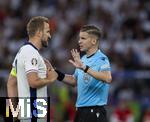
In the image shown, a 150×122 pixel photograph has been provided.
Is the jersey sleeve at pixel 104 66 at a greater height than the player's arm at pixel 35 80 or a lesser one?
greater

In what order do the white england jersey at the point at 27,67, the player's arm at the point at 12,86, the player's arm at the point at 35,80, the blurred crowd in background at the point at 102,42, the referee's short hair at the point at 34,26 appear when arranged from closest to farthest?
1. the player's arm at the point at 35,80
2. the white england jersey at the point at 27,67
3. the referee's short hair at the point at 34,26
4. the player's arm at the point at 12,86
5. the blurred crowd in background at the point at 102,42

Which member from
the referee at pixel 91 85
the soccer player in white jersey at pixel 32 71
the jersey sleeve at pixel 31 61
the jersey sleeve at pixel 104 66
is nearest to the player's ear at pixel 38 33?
the soccer player in white jersey at pixel 32 71

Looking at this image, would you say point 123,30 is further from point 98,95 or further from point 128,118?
point 98,95

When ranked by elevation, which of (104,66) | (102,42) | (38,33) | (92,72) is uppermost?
(102,42)

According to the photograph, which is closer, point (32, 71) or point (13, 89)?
point (32, 71)

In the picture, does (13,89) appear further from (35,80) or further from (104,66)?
(104,66)

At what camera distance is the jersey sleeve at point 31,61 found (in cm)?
1019

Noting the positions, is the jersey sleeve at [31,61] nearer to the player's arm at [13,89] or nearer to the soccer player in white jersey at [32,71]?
the soccer player in white jersey at [32,71]

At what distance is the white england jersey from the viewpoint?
10.2 meters

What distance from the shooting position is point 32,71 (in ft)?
33.4

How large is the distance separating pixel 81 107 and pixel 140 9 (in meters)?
9.73

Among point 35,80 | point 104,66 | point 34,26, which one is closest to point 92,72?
point 104,66

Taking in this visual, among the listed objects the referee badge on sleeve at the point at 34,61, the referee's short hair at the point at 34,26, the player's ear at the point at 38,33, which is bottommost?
the referee badge on sleeve at the point at 34,61

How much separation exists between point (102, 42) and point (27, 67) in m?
8.84
